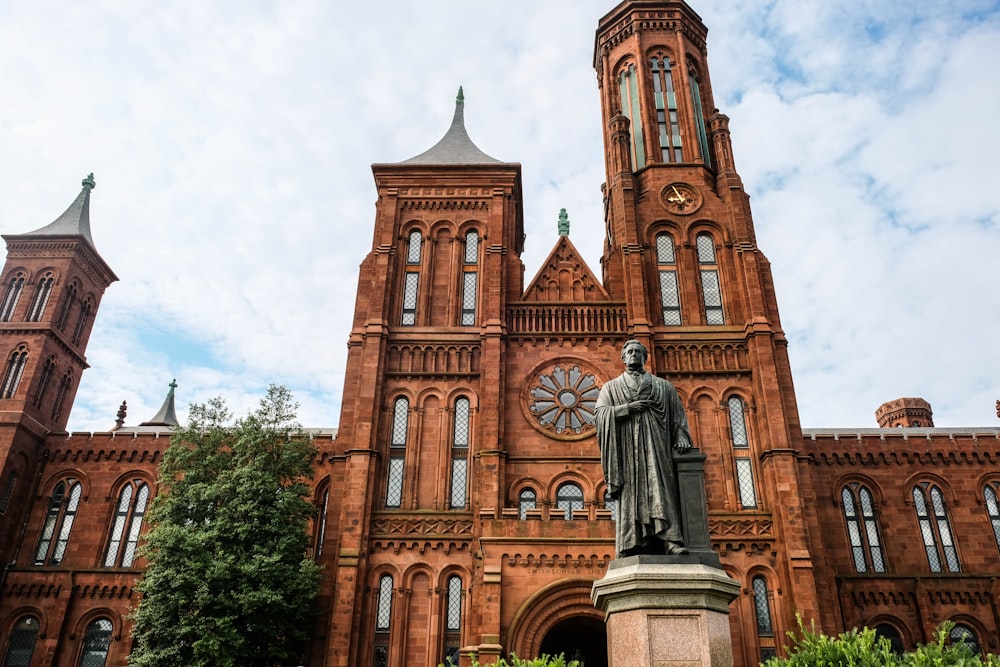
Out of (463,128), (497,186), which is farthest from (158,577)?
(463,128)

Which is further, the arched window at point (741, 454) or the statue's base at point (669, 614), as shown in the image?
the arched window at point (741, 454)

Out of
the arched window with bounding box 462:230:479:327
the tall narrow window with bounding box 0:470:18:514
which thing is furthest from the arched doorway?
the tall narrow window with bounding box 0:470:18:514

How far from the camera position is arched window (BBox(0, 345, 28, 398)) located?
34000mm

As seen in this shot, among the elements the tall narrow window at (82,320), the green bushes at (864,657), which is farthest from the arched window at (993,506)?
the tall narrow window at (82,320)

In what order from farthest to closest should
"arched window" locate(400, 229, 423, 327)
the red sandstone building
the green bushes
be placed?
"arched window" locate(400, 229, 423, 327)
the red sandstone building
the green bushes

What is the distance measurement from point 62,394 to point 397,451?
19.3 meters

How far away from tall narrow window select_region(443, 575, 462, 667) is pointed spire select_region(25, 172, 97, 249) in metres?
26.4

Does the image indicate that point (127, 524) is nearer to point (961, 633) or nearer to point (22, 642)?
point (22, 642)

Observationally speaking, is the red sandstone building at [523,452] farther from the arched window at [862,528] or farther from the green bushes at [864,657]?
the green bushes at [864,657]

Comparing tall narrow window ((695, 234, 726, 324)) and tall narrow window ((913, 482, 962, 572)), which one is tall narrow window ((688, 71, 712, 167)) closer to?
tall narrow window ((695, 234, 726, 324))

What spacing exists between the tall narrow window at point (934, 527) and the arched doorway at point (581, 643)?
1443cm

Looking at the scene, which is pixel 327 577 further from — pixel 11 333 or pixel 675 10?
pixel 675 10

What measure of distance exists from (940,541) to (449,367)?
20901mm

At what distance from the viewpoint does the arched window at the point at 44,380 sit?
113 ft
